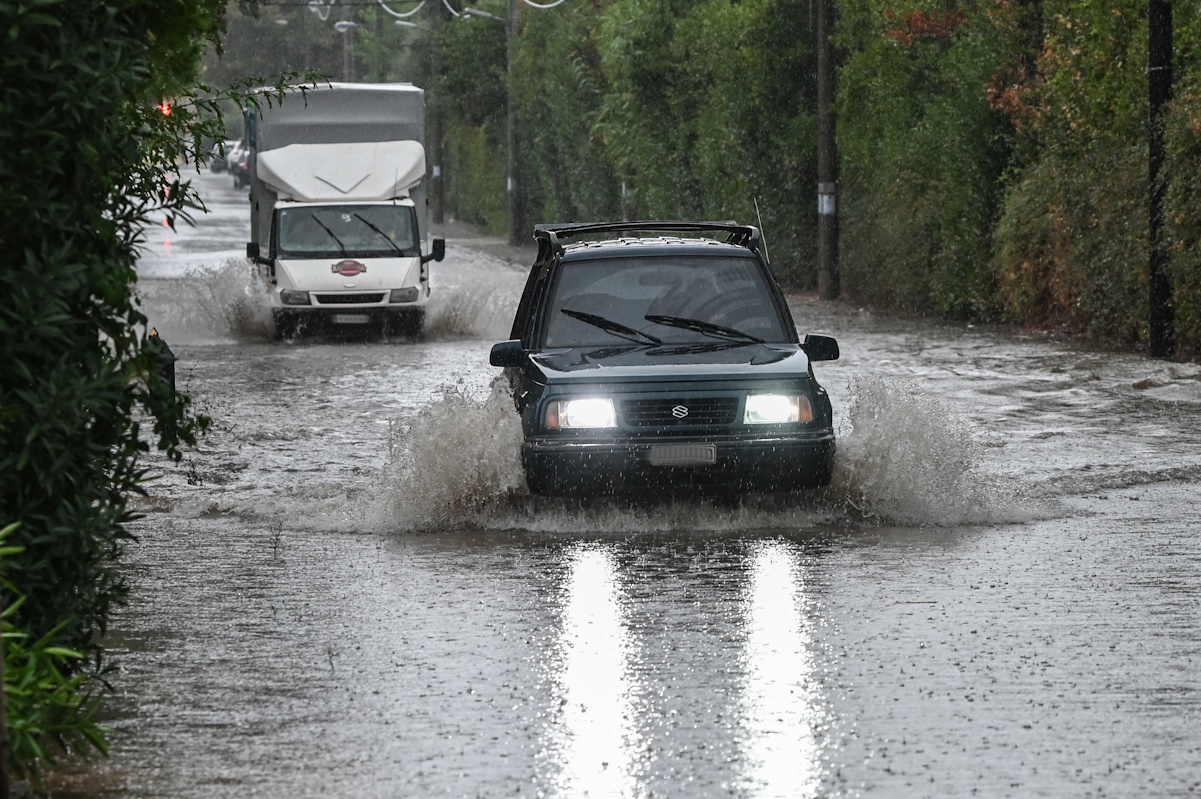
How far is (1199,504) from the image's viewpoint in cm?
1254

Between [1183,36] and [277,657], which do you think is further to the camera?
[1183,36]

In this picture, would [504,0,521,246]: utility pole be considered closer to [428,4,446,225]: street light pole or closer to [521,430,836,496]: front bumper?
A: [428,4,446,225]: street light pole

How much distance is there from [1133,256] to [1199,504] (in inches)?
439

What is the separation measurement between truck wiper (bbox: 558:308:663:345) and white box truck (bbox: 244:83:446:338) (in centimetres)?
1457

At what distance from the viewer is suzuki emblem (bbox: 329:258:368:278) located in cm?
2684

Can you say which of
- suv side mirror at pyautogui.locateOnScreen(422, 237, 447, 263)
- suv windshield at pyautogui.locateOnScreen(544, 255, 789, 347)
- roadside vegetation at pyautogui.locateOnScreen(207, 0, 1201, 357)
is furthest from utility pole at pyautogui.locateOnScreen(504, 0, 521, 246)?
suv windshield at pyautogui.locateOnScreen(544, 255, 789, 347)

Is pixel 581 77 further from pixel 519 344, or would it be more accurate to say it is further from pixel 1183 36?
pixel 519 344

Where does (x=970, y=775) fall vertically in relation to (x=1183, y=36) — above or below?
below

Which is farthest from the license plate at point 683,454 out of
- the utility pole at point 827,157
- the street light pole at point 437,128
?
the street light pole at point 437,128

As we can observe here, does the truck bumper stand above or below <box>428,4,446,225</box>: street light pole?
below

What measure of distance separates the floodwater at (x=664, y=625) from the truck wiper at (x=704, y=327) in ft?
2.83

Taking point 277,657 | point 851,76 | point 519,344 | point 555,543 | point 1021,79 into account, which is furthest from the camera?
point 851,76

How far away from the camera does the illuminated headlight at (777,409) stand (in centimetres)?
1160

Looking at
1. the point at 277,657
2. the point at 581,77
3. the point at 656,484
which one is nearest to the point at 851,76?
the point at 581,77
